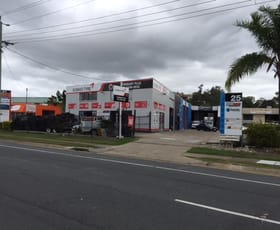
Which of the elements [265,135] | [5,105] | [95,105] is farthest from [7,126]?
[265,135]

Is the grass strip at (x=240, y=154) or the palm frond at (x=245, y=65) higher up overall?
the palm frond at (x=245, y=65)

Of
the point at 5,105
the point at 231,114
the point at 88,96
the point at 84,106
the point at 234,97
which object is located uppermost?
the point at 88,96

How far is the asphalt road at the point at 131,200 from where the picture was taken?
612cm

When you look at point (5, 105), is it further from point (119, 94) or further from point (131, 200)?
point (131, 200)

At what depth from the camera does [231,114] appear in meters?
23.2

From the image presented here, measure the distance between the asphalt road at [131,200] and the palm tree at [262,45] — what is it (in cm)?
1118

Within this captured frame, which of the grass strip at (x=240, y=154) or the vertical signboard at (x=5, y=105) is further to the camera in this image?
the vertical signboard at (x=5, y=105)

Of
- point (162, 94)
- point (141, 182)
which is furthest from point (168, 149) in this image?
point (162, 94)

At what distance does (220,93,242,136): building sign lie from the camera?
74.8 feet

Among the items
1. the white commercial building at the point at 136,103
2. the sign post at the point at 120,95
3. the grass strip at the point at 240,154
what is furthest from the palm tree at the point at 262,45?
the white commercial building at the point at 136,103

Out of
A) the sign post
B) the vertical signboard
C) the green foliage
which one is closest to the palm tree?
the sign post

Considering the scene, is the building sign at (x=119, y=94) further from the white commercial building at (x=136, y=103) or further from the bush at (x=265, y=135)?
the bush at (x=265, y=135)

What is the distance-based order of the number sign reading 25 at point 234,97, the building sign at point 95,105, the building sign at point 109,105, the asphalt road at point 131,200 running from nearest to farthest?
1. the asphalt road at point 131,200
2. the number sign reading 25 at point 234,97
3. the building sign at point 109,105
4. the building sign at point 95,105

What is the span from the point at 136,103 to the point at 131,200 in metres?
35.5
